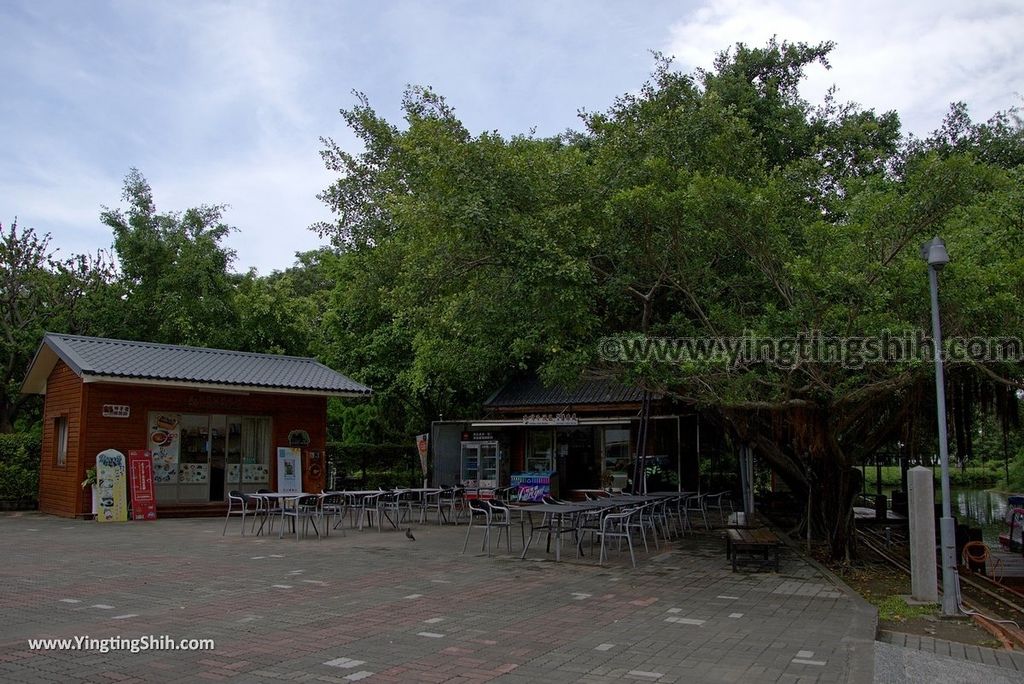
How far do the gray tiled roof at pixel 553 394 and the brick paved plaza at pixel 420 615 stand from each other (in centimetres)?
833

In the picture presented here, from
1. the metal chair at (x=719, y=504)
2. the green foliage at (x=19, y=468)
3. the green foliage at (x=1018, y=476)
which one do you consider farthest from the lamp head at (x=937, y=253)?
the green foliage at (x=1018, y=476)

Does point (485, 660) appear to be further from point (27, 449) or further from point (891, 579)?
point (27, 449)

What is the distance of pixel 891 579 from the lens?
1057 cm

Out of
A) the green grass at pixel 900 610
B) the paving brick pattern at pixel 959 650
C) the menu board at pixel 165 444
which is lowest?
the green grass at pixel 900 610

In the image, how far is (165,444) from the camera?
1742 cm

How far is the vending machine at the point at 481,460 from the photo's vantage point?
70.8ft

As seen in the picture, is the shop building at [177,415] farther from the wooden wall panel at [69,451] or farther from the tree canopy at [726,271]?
the tree canopy at [726,271]

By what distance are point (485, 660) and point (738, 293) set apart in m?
7.45

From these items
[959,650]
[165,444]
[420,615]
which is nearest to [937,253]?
[959,650]

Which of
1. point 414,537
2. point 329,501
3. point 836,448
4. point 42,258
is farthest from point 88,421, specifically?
point 836,448

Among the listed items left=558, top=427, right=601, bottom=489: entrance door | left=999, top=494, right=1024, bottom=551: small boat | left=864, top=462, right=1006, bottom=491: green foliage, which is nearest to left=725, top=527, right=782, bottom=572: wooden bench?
left=999, top=494, right=1024, bottom=551: small boat

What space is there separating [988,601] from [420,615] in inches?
291

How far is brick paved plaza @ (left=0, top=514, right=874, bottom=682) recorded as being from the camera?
5.50 m

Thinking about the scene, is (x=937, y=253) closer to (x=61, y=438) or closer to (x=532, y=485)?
(x=532, y=485)
